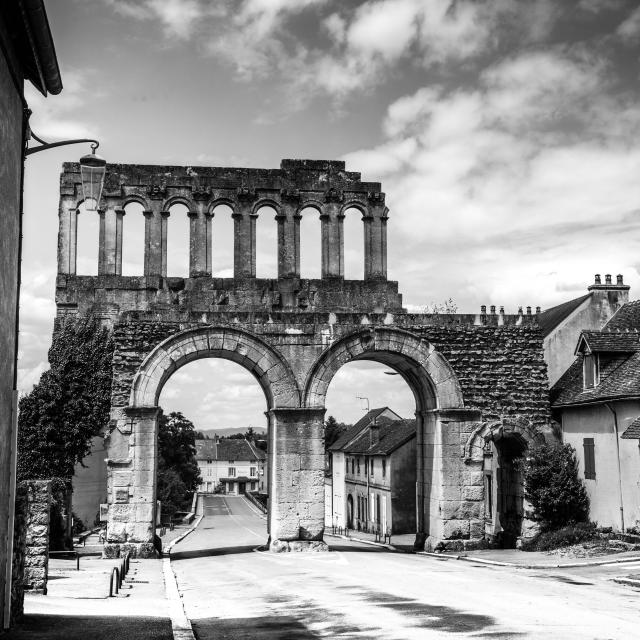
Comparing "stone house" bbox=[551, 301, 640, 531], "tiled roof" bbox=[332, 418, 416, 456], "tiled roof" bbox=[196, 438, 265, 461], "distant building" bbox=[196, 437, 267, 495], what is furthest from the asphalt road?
"tiled roof" bbox=[196, 438, 265, 461]

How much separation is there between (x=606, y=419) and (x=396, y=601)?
10.1 m

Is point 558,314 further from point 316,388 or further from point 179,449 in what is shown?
point 179,449

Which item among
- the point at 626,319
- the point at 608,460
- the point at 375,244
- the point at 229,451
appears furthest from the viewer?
the point at 229,451

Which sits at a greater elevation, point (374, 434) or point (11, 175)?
point (11, 175)

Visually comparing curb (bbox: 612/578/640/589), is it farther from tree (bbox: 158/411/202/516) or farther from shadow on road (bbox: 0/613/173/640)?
tree (bbox: 158/411/202/516)

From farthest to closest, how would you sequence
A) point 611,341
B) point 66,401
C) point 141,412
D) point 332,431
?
point 332,431, point 66,401, point 611,341, point 141,412

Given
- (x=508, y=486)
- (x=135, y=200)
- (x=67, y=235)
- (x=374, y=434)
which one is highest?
(x=135, y=200)

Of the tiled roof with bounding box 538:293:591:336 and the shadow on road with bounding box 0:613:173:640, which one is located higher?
the tiled roof with bounding box 538:293:591:336

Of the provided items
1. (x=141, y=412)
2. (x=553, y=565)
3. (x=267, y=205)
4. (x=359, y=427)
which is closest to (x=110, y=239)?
(x=267, y=205)

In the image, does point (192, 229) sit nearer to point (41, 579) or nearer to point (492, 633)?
point (41, 579)

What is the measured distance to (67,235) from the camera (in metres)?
29.4

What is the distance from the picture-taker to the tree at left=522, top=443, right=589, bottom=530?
74.6ft

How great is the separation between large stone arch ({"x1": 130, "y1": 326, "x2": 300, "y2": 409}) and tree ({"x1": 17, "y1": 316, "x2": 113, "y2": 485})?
136 inches

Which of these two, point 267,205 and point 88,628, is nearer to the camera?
point 88,628
